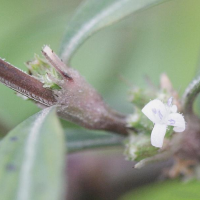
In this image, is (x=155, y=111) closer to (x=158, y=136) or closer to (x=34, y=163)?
(x=158, y=136)

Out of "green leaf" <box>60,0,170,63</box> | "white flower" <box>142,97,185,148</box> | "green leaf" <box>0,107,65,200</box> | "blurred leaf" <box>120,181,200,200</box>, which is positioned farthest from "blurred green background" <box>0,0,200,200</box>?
"green leaf" <box>0,107,65,200</box>

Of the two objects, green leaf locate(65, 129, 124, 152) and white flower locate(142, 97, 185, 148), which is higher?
green leaf locate(65, 129, 124, 152)

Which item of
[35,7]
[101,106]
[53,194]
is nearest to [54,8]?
[35,7]

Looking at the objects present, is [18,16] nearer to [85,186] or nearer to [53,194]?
[85,186]

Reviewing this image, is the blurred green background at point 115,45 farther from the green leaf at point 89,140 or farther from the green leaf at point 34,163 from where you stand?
the green leaf at point 34,163

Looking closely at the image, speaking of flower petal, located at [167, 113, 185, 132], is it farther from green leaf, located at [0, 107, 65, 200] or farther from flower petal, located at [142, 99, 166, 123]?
green leaf, located at [0, 107, 65, 200]

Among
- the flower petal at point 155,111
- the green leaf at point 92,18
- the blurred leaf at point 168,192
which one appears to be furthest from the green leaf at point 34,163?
the blurred leaf at point 168,192
